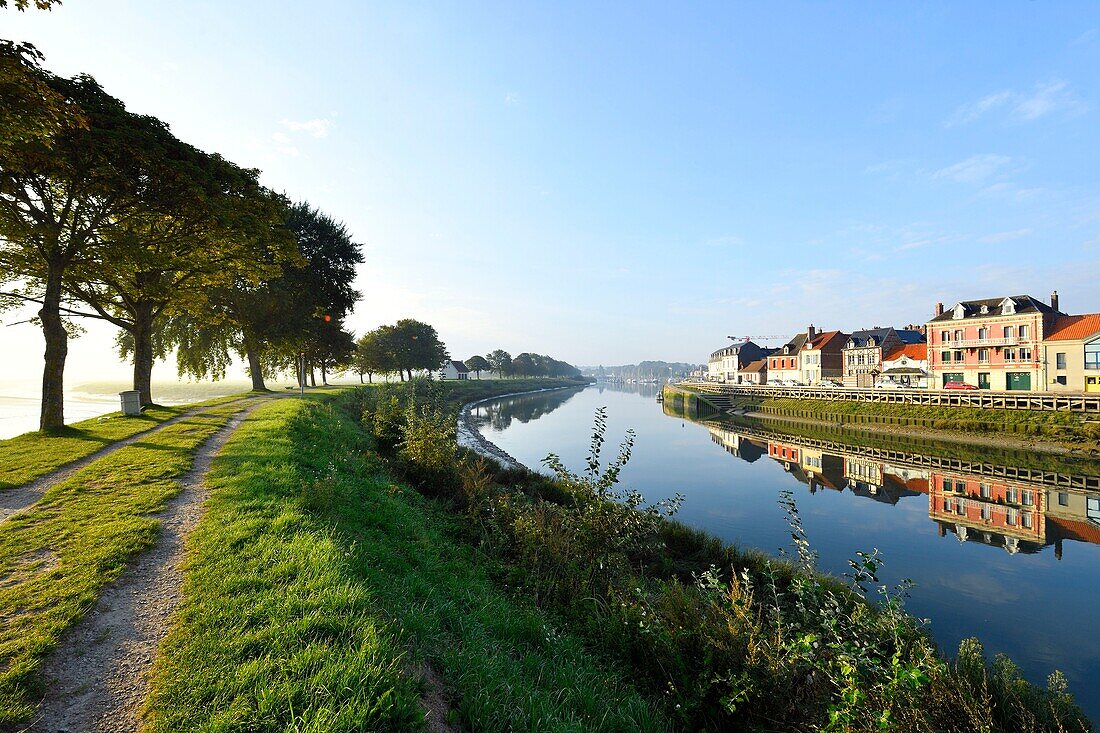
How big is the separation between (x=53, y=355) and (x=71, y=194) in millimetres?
5890

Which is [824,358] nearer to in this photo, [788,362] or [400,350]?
[788,362]

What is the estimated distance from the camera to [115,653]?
12.9 feet

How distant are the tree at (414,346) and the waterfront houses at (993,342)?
2954 inches

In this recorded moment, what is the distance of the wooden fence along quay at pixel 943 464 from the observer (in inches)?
863

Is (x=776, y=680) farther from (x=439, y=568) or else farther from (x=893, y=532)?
(x=893, y=532)

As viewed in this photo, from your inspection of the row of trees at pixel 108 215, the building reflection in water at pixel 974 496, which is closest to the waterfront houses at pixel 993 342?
the building reflection in water at pixel 974 496

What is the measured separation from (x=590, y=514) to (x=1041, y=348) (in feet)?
180

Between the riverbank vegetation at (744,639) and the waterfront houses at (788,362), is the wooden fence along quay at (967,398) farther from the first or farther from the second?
the riverbank vegetation at (744,639)

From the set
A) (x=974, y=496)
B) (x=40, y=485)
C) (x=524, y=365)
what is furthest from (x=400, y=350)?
(x=524, y=365)

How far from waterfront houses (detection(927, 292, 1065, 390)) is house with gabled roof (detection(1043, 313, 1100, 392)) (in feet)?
1.98

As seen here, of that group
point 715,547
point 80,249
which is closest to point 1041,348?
Answer: point 715,547

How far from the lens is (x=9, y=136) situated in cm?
1036

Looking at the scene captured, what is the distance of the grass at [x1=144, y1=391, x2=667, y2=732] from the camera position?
3.25m

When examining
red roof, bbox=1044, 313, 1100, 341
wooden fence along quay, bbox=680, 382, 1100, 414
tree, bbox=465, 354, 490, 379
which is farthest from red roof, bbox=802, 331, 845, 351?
tree, bbox=465, 354, 490, 379
